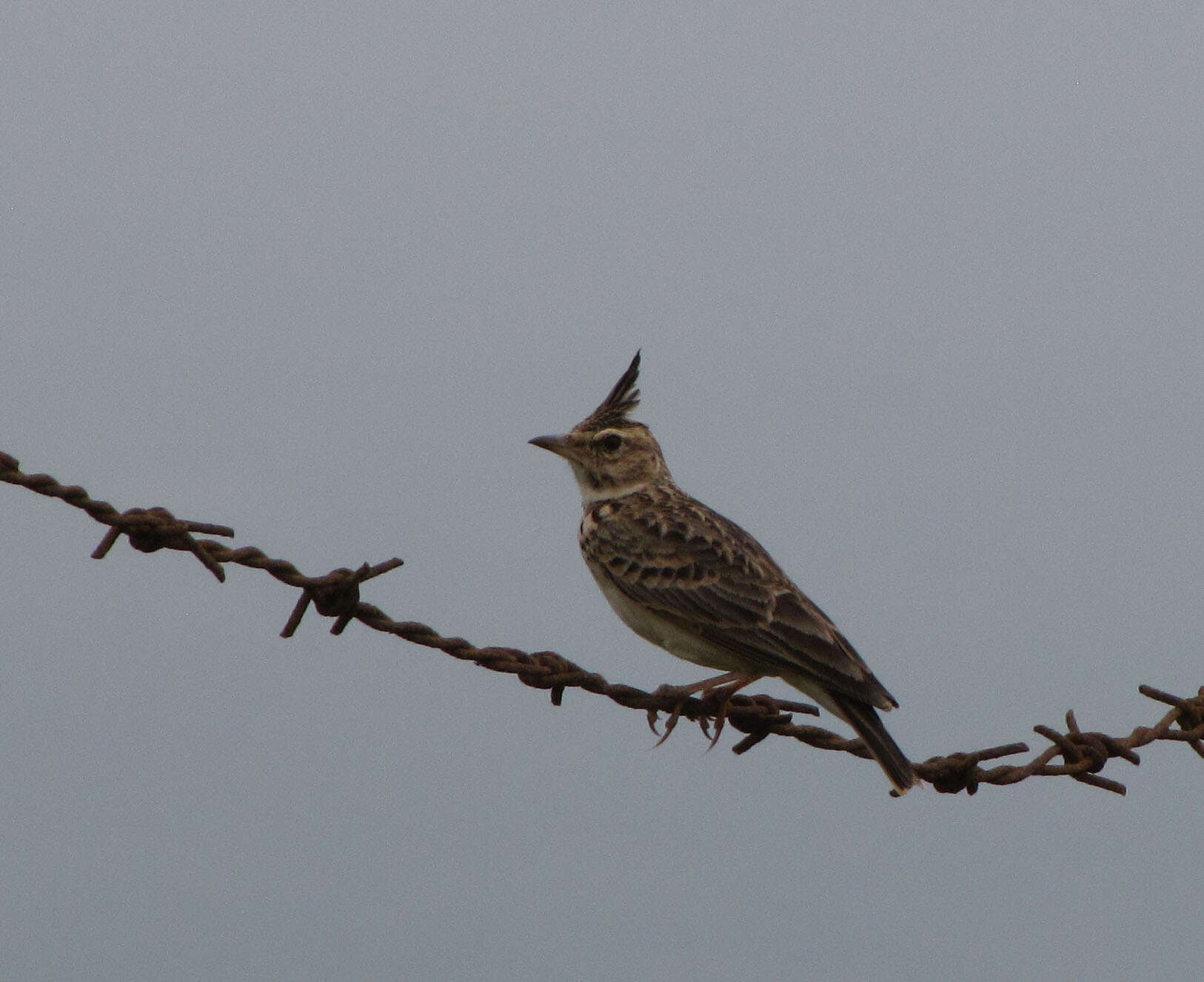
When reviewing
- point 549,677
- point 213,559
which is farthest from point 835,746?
point 213,559

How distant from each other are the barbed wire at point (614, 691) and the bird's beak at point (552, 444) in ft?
8.80

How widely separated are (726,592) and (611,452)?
189cm

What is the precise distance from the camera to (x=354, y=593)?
5.32 metres

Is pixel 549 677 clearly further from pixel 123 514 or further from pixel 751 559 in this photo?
pixel 751 559

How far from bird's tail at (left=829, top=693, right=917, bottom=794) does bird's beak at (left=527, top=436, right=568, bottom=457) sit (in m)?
2.93

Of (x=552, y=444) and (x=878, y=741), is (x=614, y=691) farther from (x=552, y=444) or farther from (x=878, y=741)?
(x=552, y=444)

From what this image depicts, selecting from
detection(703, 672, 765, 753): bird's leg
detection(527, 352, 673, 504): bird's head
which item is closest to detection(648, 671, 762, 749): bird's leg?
detection(703, 672, 765, 753): bird's leg

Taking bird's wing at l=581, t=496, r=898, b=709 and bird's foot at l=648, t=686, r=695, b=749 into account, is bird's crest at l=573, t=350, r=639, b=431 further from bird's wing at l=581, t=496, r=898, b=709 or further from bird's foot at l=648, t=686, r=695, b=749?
bird's foot at l=648, t=686, r=695, b=749

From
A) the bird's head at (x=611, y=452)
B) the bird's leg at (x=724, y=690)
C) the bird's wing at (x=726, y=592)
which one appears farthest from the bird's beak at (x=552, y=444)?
the bird's leg at (x=724, y=690)

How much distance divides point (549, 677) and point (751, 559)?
2555mm

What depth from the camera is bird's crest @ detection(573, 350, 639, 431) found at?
381 inches

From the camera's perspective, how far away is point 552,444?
30.8ft

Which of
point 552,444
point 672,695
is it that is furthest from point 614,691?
point 552,444

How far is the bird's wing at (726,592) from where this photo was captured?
725 cm
